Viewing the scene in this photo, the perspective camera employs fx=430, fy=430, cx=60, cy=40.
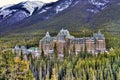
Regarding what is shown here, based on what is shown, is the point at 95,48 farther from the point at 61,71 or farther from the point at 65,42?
the point at 61,71

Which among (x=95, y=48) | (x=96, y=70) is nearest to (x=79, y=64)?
(x=96, y=70)

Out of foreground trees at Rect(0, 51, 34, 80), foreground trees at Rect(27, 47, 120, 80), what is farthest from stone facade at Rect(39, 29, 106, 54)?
foreground trees at Rect(0, 51, 34, 80)

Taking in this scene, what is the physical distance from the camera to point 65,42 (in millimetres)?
158625

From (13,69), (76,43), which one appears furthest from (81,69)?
(13,69)

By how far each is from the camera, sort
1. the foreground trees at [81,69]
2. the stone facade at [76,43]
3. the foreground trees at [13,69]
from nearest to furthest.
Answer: the foreground trees at [13,69]
the foreground trees at [81,69]
the stone facade at [76,43]

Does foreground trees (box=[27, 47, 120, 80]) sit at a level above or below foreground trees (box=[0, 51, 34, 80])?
below

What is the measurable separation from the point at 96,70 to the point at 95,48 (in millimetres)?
56988

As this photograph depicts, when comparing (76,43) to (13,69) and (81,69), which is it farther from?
(13,69)

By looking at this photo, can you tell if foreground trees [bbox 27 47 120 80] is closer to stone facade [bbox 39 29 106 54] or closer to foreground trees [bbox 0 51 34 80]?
stone facade [bbox 39 29 106 54]

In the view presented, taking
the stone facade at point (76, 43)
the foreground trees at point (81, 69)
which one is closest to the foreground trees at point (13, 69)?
the foreground trees at point (81, 69)

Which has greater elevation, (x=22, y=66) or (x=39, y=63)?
(x=22, y=66)

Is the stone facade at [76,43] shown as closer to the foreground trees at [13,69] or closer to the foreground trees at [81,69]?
the foreground trees at [81,69]

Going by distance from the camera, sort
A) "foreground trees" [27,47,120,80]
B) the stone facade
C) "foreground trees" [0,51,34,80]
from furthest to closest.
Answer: the stone facade
"foreground trees" [27,47,120,80]
"foreground trees" [0,51,34,80]

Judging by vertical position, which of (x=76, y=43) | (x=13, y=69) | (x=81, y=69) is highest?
(x=13, y=69)
